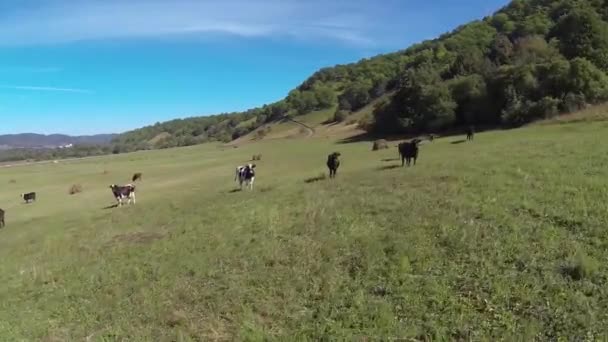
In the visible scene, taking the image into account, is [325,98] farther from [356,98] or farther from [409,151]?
[409,151]

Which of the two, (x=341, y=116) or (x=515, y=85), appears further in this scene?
(x=341, y=116)

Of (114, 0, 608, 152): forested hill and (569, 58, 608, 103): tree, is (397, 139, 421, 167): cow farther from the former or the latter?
(569, 58, 608, 103): tree

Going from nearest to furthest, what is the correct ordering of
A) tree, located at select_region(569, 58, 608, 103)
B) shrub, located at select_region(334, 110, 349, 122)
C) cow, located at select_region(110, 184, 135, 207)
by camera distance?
cow, located at select_region(110, 184, 135, 207) → tree, located at select_region(569, 58, 608, 103) → shrub, located at select_region(334, 110, 349, 122)

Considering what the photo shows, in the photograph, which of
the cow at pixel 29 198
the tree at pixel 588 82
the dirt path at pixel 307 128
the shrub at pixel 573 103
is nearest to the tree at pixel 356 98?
the dirt path at pixel 307 128

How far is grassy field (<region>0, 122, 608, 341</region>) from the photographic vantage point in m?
9.10

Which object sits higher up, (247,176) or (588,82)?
(588,82)

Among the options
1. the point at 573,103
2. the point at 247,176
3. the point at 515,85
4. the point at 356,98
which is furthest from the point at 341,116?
the point at 247,176

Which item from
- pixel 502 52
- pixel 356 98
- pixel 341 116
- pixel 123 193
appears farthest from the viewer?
pixel 356 98

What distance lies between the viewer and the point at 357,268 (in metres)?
11.6

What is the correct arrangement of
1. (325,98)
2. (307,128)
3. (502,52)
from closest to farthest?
(502,52) → (307,128) → (325,98)

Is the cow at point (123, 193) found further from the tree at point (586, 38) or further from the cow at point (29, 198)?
the tree at point (586, 38)

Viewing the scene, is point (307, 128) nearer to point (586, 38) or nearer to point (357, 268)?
point (586, 38)

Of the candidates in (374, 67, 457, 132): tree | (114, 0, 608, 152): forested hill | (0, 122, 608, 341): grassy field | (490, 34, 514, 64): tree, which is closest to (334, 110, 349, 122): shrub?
(114, 0, 608, 152): forested hill

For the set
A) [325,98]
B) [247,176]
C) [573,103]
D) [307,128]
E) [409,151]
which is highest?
[325,98]
